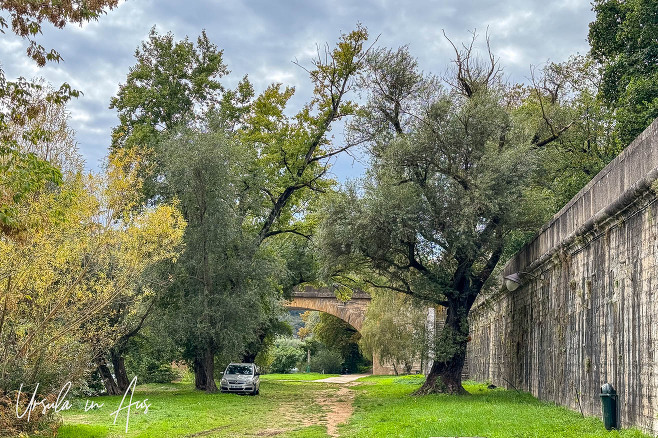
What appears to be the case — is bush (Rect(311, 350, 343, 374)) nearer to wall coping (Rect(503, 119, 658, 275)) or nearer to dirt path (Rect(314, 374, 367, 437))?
dirt path (Rect(314, 374, 367, 437))

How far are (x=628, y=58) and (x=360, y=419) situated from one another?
14.3 m

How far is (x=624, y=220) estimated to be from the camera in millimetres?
11969

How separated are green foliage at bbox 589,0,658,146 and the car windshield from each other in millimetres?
16357

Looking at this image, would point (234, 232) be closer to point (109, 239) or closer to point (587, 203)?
point (109, 239)

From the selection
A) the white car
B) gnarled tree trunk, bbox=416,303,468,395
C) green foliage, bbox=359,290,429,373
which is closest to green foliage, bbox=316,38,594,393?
gnarled tree trunk, bbox=416,303,468,395

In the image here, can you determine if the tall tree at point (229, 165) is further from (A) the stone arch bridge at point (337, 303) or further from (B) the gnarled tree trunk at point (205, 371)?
(A) the stone arch bridge at point (337, 303)

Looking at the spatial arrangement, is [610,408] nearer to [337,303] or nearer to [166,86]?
[166,86]

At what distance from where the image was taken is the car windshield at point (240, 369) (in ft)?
88.6

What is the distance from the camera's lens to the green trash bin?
11.6 meters

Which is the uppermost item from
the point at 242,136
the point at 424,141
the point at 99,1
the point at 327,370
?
the point at 242,136

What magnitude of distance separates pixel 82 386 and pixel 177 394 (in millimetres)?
12258

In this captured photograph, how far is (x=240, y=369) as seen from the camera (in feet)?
89.7

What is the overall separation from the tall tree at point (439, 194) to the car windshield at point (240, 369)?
6.56 metres

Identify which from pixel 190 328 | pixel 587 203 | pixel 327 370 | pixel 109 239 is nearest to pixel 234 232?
pixel 190 328
